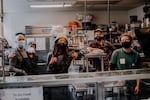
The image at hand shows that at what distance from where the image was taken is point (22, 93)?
5.88 ft

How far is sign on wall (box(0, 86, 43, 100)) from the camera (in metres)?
1.78

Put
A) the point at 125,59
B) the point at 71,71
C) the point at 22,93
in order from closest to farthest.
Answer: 1. the point at 22,93
2. the point at 71,71
3. the point at 125,59

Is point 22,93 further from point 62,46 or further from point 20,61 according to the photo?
point 20,61

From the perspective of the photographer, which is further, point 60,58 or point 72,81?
point 60,58

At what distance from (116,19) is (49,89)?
9.31m

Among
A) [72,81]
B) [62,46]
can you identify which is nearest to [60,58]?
[62,46]

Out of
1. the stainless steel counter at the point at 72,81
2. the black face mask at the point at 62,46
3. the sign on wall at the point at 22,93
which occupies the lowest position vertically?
the sign on wall at the point at 22,93

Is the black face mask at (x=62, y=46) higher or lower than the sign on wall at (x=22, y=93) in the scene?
higher

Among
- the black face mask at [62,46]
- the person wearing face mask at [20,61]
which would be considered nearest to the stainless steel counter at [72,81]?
the black face mask at [62,46]

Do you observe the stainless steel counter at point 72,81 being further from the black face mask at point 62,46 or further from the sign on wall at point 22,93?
the black face mask at point 62,46

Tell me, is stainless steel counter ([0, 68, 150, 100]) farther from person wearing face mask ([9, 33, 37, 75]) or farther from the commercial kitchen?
person wearing face mask ([9, 33, 37, 75])

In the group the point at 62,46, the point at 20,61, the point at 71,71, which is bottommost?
the point at 71,71

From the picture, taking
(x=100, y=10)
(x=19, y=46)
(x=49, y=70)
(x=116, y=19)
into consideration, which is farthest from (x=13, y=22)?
(x=49, y=70)

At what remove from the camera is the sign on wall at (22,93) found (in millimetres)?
1776
